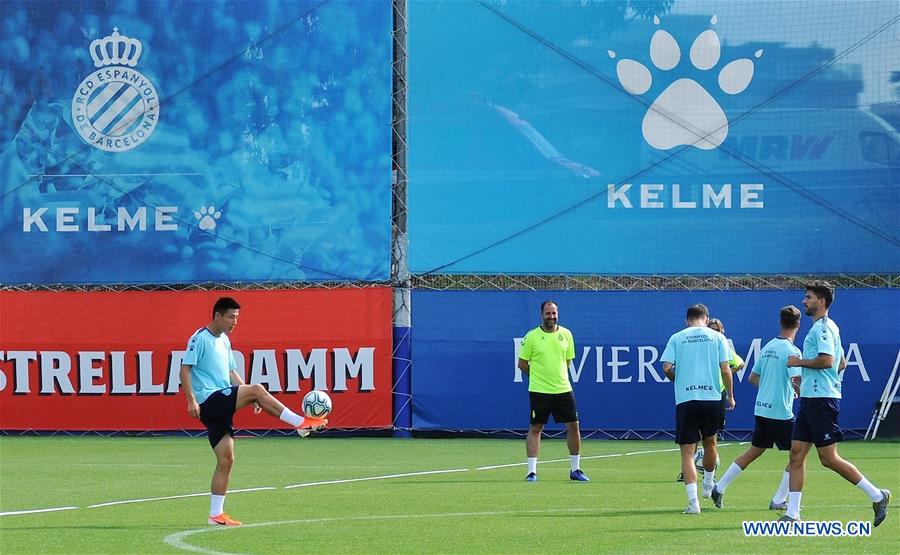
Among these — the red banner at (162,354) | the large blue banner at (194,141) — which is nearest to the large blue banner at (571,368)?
the red banner at (162,354)

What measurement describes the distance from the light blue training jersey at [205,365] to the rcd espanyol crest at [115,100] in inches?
575

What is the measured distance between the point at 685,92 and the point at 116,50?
994cm

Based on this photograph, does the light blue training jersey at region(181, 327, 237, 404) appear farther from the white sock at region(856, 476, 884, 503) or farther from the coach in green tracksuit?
the coach in green tracksuit

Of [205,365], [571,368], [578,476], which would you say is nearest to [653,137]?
[571,368]

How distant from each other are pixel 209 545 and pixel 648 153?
16.3 metres

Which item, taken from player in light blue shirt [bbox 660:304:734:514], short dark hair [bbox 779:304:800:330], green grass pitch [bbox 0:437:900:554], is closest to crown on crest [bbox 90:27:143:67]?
green grass pitch [bbox 0:437:900:554]

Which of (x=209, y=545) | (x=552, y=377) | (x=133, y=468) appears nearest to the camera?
(x=209, y=545)

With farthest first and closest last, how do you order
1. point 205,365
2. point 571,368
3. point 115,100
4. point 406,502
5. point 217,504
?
point 115,100 < point 571,368 < point 406,502 < point 205,365 < point 217,504

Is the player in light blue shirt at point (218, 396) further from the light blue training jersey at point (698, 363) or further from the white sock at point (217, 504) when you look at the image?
the light blue training jersey at point (698, 363)

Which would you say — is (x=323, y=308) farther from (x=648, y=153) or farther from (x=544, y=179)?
(x=648, y=153)

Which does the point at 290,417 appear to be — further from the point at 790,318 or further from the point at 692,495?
the point at 790,318

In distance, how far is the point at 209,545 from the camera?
371 inches

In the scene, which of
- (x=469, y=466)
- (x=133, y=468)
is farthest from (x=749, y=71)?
(x=133, y=468)

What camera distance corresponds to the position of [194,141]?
25.0m
